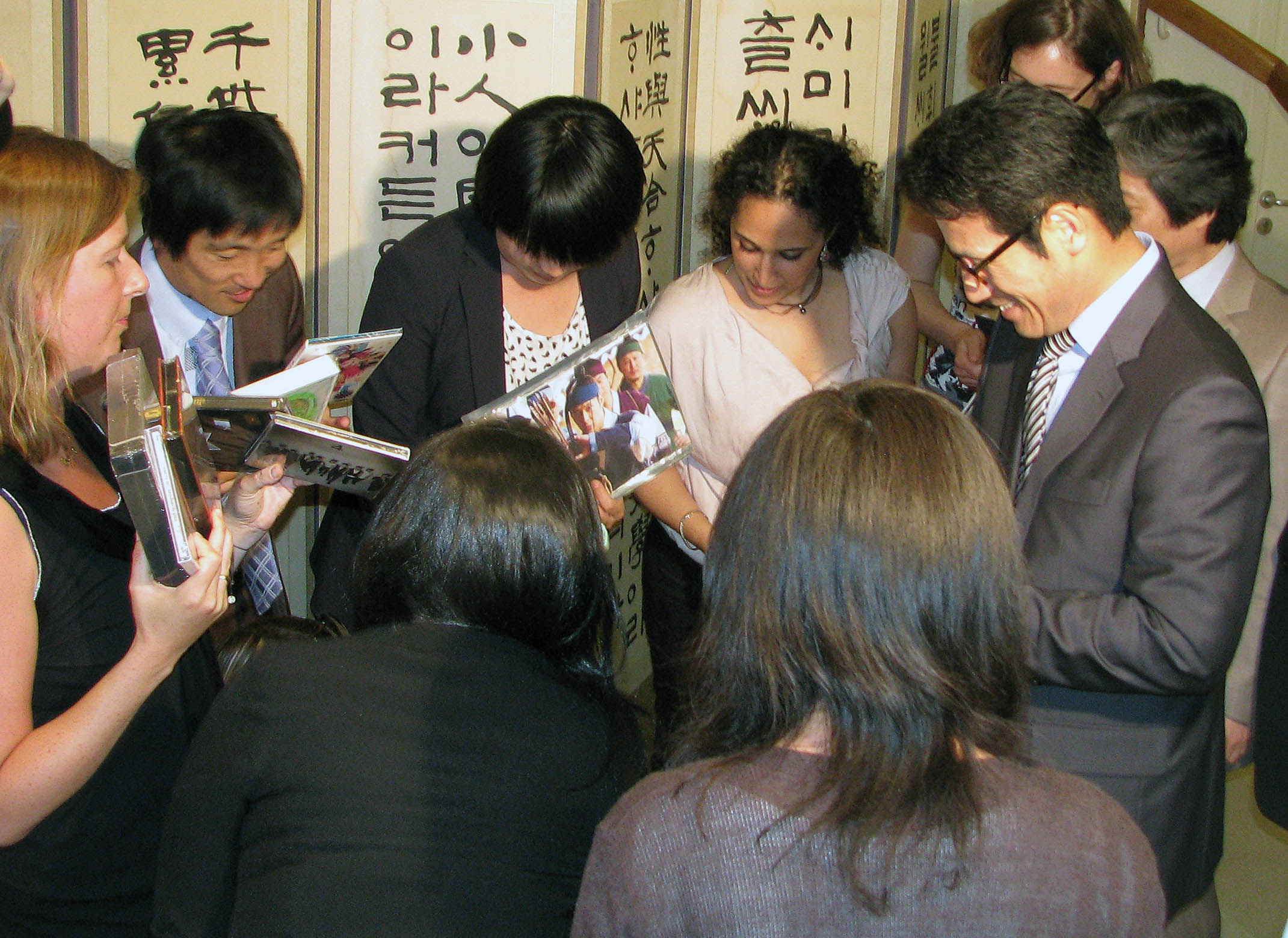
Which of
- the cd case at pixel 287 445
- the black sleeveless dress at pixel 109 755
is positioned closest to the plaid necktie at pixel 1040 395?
the cd case at pixel 287 445

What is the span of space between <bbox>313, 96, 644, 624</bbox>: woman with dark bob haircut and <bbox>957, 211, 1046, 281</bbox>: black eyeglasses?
0.72 m

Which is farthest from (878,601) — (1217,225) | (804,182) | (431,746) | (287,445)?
(804,182)

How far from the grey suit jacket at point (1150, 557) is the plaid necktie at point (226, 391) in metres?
1.43

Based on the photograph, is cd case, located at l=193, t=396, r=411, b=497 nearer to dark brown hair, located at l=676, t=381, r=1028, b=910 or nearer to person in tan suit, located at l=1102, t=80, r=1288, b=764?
dark brown hair, located at l=676, t=381, r=1028, b=910

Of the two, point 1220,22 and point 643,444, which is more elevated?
point 1220,22

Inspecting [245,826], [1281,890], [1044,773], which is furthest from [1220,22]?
[245,826]

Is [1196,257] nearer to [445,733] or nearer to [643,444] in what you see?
[643,444]

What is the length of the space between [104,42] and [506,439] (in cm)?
207

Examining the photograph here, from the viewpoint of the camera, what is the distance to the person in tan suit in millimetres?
1819

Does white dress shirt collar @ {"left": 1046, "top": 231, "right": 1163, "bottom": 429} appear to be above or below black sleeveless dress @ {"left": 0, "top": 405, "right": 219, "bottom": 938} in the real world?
above

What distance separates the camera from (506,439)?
132 centimetres

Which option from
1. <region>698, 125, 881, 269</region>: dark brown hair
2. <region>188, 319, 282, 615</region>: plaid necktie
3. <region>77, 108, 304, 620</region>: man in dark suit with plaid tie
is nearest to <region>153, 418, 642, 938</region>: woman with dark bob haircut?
<region>77, 108, 304, 620</region>: man in dark suit with plaid tie

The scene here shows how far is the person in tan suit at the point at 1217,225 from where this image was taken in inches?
71.6

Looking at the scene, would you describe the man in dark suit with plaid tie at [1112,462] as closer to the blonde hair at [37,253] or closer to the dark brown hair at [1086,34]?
the dark brown hair at [1086,34]
